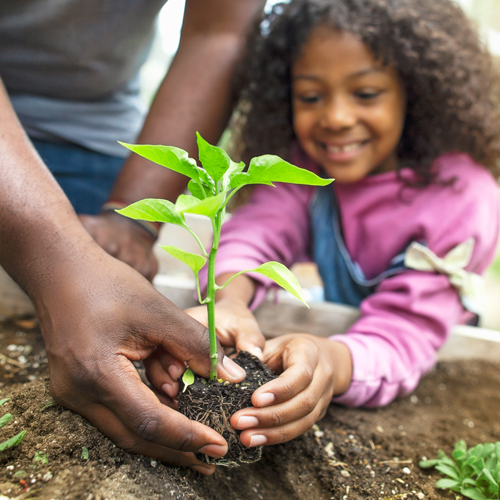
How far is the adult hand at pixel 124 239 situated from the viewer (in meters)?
1.63

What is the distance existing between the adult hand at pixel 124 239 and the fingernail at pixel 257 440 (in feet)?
2.82

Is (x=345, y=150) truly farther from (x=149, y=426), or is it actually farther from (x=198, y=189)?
(x=149, y=426)

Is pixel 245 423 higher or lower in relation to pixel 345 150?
lower

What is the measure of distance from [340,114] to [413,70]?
0.39 metres

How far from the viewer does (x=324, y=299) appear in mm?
2531

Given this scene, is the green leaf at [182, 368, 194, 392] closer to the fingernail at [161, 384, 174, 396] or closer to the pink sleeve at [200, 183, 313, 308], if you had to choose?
the fingernail at [161, 384, 174, 396]

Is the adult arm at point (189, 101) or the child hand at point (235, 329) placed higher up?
the adult arm at point (189, 101)

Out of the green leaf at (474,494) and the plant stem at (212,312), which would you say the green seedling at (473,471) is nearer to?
the green leaf at (474,494)

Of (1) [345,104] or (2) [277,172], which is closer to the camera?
(2) [277,172]

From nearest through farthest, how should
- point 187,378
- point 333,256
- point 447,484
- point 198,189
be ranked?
1. point 198,189
2. point 187,378
3. point 447,484
4. point 333,256

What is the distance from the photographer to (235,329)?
4.50 ft

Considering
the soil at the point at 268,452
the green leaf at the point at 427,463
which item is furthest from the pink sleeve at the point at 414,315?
the green leaf at the point at 427,463

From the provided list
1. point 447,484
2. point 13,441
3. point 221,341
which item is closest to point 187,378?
point 221,341

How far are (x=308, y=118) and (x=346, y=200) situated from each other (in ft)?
1.43
